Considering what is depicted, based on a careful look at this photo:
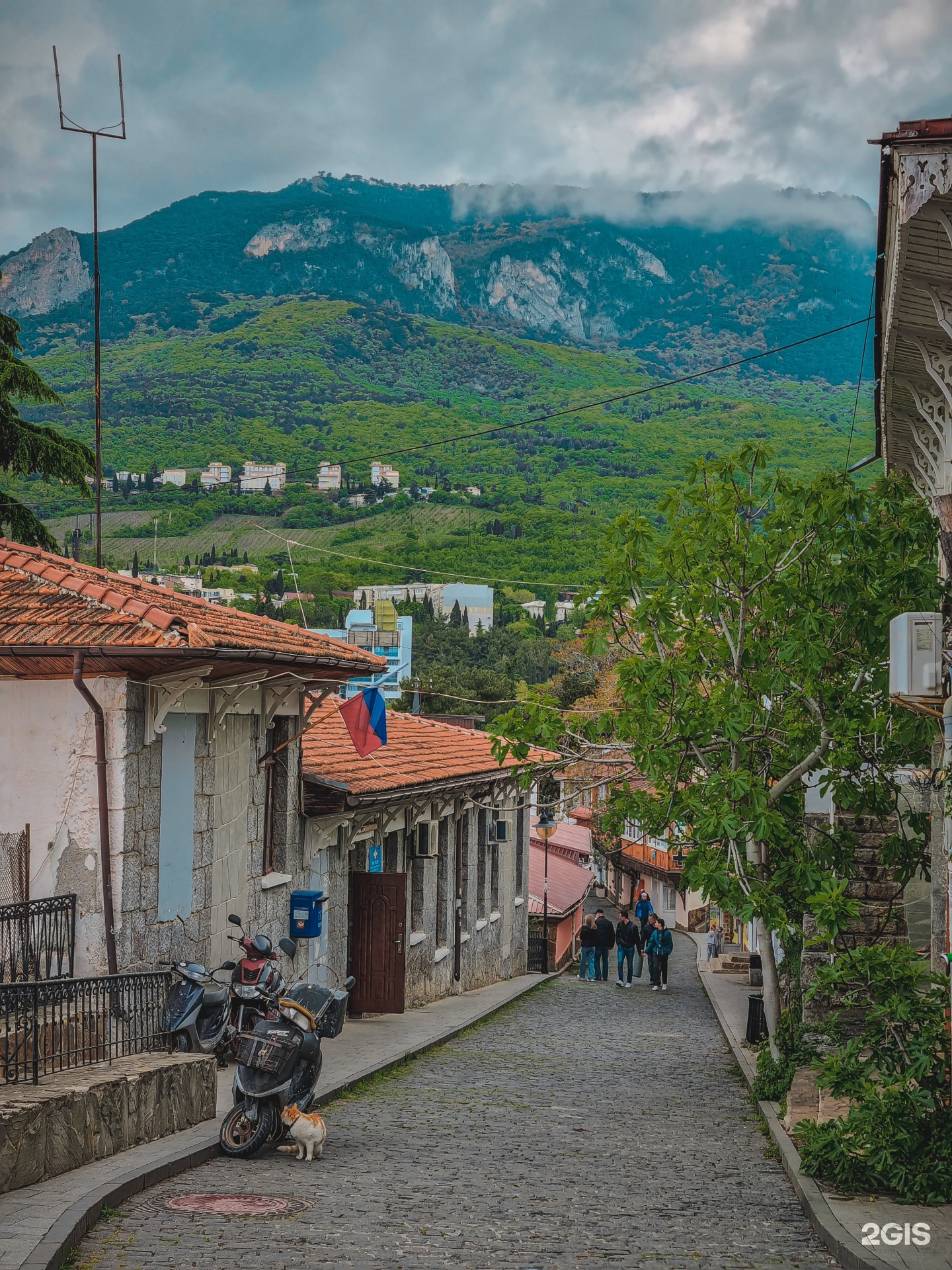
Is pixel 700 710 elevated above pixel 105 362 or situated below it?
below

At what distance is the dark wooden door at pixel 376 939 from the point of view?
58.2 feet

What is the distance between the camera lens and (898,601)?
433 inches

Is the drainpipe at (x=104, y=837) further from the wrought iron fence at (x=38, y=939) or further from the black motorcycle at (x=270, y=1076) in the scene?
the black motorcycle at (x=270, y=1076)

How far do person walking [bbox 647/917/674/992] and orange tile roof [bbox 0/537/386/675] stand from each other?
50.2 feet

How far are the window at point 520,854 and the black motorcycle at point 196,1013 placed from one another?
17860 millimetres

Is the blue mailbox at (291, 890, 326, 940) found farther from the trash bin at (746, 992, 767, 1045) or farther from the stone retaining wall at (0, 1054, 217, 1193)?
the trash bin at (746, 992, 767, 1045)

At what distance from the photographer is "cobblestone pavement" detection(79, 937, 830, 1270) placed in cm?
667

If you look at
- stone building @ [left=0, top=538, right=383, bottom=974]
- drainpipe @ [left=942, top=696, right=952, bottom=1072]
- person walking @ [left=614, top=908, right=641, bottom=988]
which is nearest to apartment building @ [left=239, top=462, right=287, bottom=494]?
person walking @ [left=614, top=908, right=641, bottom=988]

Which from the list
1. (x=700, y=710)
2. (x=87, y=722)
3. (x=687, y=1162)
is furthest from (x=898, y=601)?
(x=87, y=722)

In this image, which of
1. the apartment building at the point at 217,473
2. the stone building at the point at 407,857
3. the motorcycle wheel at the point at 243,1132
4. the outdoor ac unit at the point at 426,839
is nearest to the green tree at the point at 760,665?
the stone building at the point at 407,857

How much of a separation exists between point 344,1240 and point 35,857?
16.4ft

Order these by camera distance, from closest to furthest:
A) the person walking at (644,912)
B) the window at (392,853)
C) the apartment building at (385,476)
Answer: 1. the window at (392,853)
2. the person walking at (644,912)
3. the apartment building at (385,476)

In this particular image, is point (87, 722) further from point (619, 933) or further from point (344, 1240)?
point (619, 933)

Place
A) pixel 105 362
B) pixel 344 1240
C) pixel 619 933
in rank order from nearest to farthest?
pixel 344 1240
pixel 619 933
pixel 105 362
